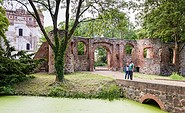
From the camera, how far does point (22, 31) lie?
3266 centimetres

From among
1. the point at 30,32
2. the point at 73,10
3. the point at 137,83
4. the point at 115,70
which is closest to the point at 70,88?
the point at 137,83

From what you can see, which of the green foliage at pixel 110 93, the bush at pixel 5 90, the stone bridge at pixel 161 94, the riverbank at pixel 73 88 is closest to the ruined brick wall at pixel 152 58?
the riverbank at pixel 73 88

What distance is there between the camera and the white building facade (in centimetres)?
3206

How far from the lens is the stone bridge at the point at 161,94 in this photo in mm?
8062

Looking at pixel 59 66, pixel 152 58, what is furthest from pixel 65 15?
pixel 152 58

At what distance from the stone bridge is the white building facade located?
2414 centimetres

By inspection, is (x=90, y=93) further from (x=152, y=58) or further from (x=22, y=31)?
(x=22, y=31)

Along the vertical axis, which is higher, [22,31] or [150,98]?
[22,31]

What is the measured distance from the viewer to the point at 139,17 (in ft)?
68.7

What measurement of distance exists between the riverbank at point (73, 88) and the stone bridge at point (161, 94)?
120 cm

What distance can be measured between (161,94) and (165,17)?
1124 cm

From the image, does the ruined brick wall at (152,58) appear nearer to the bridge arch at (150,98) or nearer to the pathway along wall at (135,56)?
the pathway along wall at (135,56)

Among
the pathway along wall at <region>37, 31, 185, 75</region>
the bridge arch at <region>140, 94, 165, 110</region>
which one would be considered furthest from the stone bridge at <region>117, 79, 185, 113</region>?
the pathway along wall at <region>37, 31, 185, 75</region>

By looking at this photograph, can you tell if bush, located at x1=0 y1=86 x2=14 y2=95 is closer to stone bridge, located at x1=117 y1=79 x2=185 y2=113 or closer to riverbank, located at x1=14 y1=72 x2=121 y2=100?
riverbank, located at x1=14 y1=72 x2=121 y2=100
